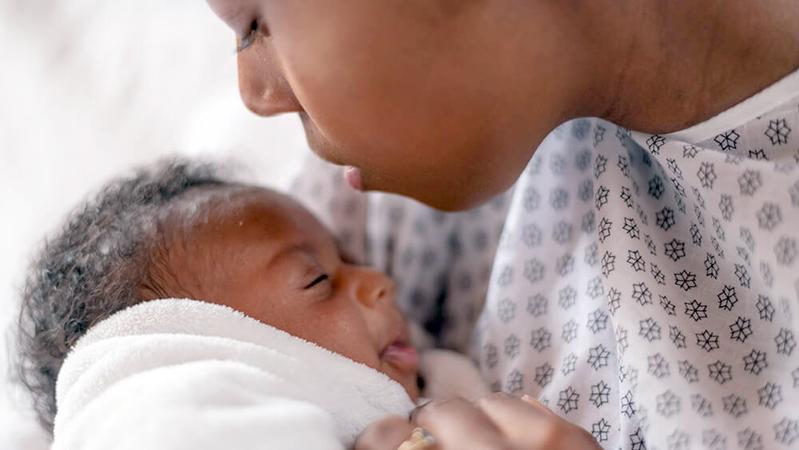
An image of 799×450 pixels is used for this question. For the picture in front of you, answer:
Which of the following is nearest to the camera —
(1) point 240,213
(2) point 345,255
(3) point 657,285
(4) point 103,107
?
(3) point 657,285

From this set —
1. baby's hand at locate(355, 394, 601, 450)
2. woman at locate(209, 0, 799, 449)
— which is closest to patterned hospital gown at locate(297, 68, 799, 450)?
woman at locate(209, 0, 799, 449)

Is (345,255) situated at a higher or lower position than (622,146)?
lower

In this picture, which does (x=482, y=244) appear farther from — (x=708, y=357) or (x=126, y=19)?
(x=126, y=19)

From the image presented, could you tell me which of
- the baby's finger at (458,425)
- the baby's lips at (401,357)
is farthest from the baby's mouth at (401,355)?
the baby's finger at (458,425)

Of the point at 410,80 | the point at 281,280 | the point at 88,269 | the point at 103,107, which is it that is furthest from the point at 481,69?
the point at 103,107

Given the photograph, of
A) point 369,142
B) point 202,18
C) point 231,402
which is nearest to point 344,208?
point 369,142

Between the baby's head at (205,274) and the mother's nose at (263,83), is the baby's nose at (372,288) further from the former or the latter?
the mother's nose at (263,83)

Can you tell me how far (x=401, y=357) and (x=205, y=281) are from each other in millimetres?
227

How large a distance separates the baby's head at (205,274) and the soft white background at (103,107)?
0.29 metres

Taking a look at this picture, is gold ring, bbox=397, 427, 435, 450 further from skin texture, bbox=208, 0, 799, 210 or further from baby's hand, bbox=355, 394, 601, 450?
skin texture, bbox=208, 0, 799, 210

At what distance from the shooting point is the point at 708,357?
102 cm

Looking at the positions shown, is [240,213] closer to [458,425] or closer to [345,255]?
[345,255]

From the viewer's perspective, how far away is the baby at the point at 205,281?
1.08 metres

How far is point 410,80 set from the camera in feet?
3.16
